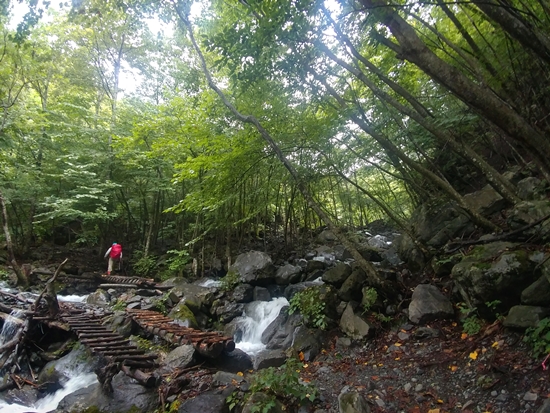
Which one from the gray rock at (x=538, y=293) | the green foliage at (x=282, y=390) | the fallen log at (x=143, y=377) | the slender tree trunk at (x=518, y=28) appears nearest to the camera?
the slender tree trunk at (x=518, y=28)

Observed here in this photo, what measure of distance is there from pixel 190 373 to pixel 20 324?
5.24 metres

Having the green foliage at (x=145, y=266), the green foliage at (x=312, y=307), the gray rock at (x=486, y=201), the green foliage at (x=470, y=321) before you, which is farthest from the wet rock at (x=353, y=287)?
the green foliage at (x=145, y=266)

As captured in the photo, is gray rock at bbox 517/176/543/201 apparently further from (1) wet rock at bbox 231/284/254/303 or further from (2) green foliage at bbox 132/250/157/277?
(2) green foliage at bbox 132/250/157/277

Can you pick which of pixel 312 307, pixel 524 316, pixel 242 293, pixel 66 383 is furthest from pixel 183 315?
pixel 524 316

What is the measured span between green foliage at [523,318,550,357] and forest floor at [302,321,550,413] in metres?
0.11

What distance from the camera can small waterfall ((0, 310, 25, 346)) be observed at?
7.96m

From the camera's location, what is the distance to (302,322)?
297 inches

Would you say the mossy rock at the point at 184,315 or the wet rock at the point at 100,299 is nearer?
the mossy rock at the point at 184,315

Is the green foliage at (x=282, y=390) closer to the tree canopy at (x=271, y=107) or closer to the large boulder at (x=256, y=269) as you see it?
the tree canopy at (x=271, y=107)

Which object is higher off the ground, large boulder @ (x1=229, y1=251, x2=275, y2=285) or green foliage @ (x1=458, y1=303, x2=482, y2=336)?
large boulder @ (x1=229, y1=251, x2=275, y2=285)

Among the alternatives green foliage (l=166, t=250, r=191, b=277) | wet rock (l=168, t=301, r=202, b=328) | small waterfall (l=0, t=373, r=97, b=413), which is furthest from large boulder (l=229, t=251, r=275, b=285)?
small waterfall (l=0, t=373, r=97, b=413)

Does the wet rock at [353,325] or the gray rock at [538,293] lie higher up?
the gray rock at [538,293]

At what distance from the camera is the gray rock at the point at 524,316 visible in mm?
4090

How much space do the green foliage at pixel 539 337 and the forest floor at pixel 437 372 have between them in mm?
106
